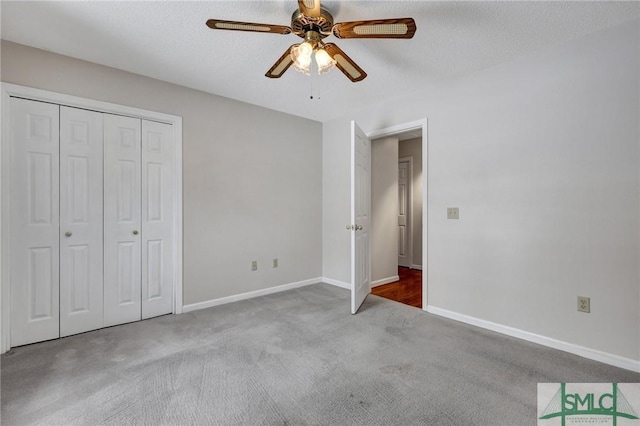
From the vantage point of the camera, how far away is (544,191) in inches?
97.5

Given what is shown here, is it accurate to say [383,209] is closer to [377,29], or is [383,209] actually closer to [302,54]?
[302,54]

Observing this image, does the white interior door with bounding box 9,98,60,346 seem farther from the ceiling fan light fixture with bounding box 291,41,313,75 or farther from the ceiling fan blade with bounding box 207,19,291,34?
the ceiling fan light fixture with bounding box 291,41,313,75

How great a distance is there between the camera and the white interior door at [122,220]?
2816 millimetres

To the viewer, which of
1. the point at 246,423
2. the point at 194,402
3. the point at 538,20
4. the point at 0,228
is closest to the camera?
the point at 246,423

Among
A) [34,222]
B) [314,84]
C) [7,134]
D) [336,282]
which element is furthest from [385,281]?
[7,134]

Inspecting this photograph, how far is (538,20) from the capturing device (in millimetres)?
2080

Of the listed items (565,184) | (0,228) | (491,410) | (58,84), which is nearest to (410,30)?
(565,184)

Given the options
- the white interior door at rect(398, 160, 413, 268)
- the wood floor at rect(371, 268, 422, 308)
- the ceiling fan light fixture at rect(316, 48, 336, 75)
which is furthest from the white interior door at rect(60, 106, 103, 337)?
the white interior door at rect(398, 160, 413, 268)

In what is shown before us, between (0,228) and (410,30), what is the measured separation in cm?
325

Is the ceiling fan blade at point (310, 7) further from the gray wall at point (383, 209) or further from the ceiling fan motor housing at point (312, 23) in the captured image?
the gray wall at point (383, 209)

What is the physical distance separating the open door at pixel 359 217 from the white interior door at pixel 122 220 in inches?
85.5

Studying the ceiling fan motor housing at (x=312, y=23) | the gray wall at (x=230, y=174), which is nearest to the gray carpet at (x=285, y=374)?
the gray wall at (x=230, y=174)

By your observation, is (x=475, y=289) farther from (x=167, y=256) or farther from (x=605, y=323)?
(x=167, y=256)

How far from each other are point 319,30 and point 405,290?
11.0 ft
